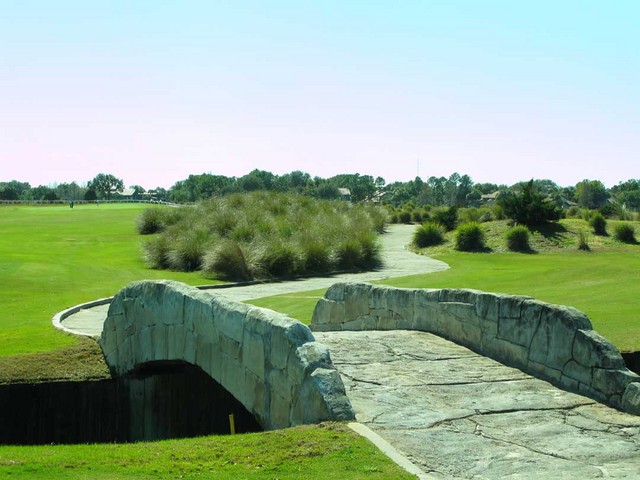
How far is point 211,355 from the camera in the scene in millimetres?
9500

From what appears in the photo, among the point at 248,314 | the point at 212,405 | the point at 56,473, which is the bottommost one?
the point at 212,405

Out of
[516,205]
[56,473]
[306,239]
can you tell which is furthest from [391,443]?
[516,205]

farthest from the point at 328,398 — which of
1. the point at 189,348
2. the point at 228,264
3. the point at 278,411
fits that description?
the point at 228,264

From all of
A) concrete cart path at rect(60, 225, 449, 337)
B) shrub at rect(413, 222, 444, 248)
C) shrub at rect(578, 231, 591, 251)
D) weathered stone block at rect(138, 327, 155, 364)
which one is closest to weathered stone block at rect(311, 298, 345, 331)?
weathered stone block at rect(138, 327, 155, 364)

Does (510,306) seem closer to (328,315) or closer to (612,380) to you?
(612,380)

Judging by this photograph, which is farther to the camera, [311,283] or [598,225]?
[598,225]

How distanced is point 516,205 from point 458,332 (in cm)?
3094

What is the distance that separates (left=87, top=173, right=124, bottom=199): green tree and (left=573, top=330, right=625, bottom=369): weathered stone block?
138362mm

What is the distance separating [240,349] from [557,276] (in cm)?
1739

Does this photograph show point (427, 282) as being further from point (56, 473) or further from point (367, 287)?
point (56, 473)

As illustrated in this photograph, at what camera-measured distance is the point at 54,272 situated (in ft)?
87.6

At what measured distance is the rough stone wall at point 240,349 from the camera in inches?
271

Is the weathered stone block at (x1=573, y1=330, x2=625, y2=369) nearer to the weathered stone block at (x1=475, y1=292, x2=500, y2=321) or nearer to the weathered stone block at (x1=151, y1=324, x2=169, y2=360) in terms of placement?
the weathered stone block at (x1=475, y1=292, x2=500, y2=321)

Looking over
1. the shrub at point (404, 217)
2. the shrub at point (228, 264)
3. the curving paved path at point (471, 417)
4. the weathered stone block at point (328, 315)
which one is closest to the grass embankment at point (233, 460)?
the curving paved path at point (471, 417)
